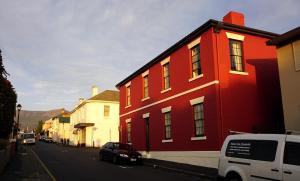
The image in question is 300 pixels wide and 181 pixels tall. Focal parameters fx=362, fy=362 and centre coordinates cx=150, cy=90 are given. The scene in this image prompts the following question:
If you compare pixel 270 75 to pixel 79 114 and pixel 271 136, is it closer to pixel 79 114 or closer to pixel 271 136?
pixel 271 136

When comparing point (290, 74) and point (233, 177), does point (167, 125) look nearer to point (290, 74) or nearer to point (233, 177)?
point (290, 74)

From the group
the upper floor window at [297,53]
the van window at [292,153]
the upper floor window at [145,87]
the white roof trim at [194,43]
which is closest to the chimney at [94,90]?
the upper floor window at [145,87]

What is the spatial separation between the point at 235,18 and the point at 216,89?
5545mm

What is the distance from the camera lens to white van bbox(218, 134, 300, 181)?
29.2 feet

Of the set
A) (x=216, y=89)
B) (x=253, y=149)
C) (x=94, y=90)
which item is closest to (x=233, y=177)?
(x=253, y=149)

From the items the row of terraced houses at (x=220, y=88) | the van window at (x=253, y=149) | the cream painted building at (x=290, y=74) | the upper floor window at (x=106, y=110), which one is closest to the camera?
the van window at (x=253, y=149)

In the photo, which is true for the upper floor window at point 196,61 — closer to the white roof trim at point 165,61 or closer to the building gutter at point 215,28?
the building gutter at point 215,28

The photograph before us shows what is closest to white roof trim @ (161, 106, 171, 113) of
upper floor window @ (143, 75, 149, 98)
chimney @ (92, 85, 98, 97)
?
upper floor window @ (143, 75, 149, 98)

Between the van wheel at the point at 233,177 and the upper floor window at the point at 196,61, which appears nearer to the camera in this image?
the van wheel at the point at 233,177

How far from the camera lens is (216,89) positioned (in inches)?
754

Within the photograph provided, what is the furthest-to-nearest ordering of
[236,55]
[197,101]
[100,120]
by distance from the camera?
1. [100,120]
2. [197,101]
3. [236,55]

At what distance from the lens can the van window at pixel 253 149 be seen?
9.57 metres

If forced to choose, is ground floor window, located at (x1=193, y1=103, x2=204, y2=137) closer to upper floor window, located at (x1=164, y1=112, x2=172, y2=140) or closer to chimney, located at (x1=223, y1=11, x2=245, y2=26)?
upper floor window, located at (x1=164, y1=112, x2=172, y2=140)

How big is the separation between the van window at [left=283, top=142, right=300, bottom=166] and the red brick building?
9493 millimetres
